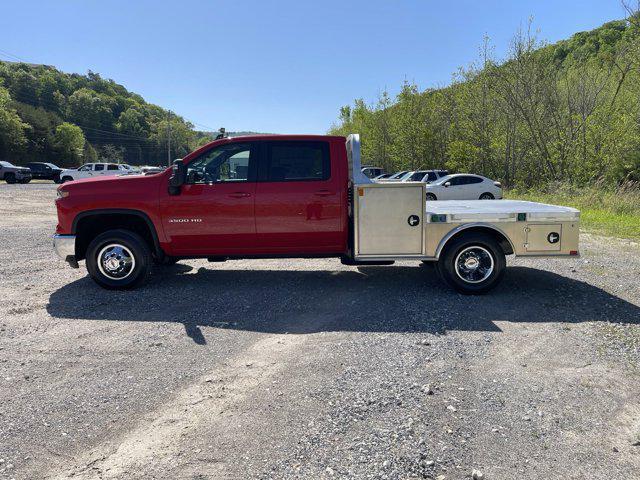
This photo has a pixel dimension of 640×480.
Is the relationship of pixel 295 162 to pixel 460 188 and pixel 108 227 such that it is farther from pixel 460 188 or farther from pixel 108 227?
pixel 460 188

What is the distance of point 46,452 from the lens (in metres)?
2.99

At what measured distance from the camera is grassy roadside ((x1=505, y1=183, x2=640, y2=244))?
1252cm

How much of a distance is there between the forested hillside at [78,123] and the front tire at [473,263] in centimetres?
6606

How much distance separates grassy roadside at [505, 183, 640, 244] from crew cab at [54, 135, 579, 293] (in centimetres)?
701

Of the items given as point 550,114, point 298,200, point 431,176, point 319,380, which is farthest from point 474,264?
point 550,114

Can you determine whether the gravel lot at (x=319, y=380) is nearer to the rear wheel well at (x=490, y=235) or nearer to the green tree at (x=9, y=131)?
the rear wheel well at (x=490, y=235)

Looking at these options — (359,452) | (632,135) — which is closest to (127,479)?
(359,452)

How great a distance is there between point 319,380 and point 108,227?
4345mm

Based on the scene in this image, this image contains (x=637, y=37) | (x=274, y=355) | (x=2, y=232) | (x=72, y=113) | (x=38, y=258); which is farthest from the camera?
(x=72, y=113)

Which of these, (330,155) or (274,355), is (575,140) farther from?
(274,355)

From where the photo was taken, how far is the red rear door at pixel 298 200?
255 inches

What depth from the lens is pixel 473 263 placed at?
6477mm

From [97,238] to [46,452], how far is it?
410cm

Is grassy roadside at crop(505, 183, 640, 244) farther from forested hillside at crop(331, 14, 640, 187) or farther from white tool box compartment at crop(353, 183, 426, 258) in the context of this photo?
white tool box compartment at crop(353, 183, 426, 258)
